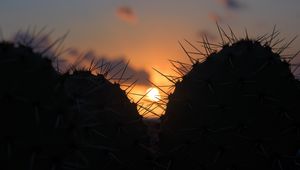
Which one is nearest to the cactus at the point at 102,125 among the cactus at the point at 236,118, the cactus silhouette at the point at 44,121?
the cactus silhouette at the point at 44,121

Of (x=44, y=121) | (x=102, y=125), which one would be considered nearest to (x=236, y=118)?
(x=102, y=125)

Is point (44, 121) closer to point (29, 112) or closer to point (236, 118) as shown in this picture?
point (29, 112)

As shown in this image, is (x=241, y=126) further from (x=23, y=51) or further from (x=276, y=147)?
(x=23, y=51)

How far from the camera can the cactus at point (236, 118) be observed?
7.51 feet

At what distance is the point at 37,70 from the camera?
1807 mm

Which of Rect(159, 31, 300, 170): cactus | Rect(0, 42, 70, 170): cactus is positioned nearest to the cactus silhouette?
Rect(0, 42, 70, 170): cactus

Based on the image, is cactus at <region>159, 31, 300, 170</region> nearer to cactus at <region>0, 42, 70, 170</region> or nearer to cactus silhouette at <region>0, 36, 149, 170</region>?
cactus silhouette at <region>0, 36, 149, 170</region>

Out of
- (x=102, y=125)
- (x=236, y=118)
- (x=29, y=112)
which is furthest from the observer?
(x=236, y=118)

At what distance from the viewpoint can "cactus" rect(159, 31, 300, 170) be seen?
2289mm

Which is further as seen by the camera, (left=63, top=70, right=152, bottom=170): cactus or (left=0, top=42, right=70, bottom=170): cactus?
(left=63, top=70, right=152, bottom=170): cactus

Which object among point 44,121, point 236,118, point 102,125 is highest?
point 236,118

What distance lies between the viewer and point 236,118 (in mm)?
2305

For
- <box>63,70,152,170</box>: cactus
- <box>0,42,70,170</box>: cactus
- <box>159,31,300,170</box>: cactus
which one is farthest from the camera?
<box>159,31,300,170</box>: cactus

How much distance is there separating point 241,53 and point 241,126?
42 cm
